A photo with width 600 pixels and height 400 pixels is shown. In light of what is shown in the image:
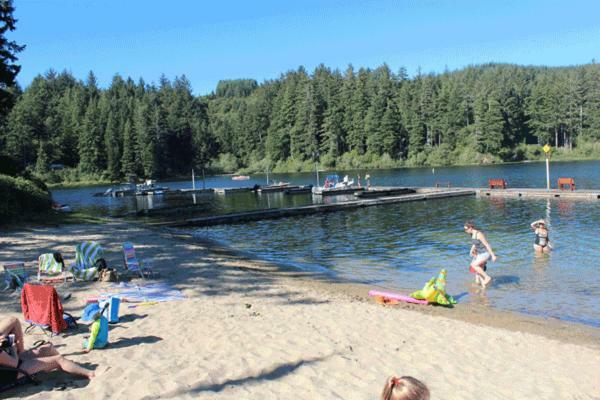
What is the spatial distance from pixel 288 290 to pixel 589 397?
7.90 meters

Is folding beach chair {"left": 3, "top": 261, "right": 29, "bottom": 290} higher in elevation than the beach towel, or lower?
higher

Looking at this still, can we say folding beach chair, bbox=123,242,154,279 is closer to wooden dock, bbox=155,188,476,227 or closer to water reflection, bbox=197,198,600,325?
water reflection, bbox=197,198,600,325

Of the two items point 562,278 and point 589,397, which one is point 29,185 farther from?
point 589,397

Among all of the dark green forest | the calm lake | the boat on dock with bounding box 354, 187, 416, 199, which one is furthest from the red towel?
the dark green forest

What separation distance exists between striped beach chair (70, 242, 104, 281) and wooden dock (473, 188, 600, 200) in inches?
1357

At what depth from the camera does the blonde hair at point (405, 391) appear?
292 centimetres

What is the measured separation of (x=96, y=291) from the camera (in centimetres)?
1216

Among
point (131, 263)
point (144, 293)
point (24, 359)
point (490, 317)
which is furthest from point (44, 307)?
point (490, 317)

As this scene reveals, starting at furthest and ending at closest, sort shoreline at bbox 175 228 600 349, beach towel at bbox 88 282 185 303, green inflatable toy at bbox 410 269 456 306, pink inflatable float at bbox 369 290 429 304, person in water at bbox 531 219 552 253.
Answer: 1. person in water at bbox 531 219 552 253
2. pink inflatable float at bbox 369 290 429 304
3. green inflatable toy at bbox 410 269 456 306
4. beach towel at bbox 88 282 185 303
5. shoreline at bbox 175 228 600 349

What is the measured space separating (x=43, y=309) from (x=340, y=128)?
378 feet

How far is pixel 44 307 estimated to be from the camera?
8.66m

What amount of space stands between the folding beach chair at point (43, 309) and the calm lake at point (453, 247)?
9.09 m

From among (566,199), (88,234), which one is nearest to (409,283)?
(88,234)

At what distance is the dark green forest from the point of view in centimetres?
10794
